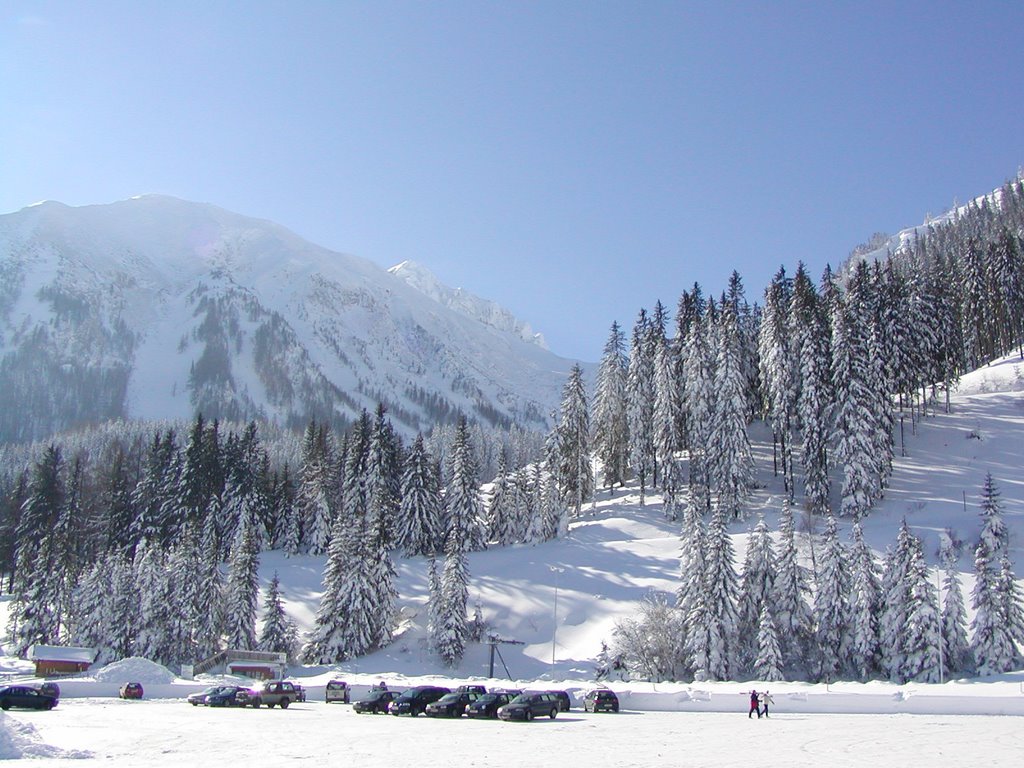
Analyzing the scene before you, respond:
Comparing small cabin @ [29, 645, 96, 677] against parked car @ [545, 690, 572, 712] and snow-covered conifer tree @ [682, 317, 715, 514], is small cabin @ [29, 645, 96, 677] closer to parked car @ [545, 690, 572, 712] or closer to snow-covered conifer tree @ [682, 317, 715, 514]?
parked car @ [545, 690, 572, 712]

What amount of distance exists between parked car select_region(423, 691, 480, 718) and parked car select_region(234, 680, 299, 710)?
1089 centimetres

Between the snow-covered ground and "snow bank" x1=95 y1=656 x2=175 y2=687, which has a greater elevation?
the snow-covered ground

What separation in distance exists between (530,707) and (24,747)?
20647mm

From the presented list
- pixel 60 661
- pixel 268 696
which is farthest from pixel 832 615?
pixel 60 661

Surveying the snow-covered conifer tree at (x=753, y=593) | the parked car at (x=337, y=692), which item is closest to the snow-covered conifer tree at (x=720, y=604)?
the snow-covered conifer tree at (x=753, y=593)

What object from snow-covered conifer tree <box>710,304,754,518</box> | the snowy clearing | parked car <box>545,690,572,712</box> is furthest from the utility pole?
the snowy clearing

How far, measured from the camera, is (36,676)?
62781mm

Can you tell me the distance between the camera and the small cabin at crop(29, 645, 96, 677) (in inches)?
2513

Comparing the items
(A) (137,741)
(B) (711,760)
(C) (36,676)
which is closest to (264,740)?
(A) (137,741)

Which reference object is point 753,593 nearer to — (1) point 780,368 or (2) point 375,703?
(2) point 375,703

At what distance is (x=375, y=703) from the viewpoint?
3972cm

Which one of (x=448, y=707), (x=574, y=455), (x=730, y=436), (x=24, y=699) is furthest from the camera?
(x=574, y=455)

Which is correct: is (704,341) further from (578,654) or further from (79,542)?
(79,542)

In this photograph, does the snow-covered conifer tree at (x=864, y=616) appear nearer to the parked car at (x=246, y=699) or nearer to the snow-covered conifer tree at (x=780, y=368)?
the snow-covered conifer tree at (x=780, y=368)
